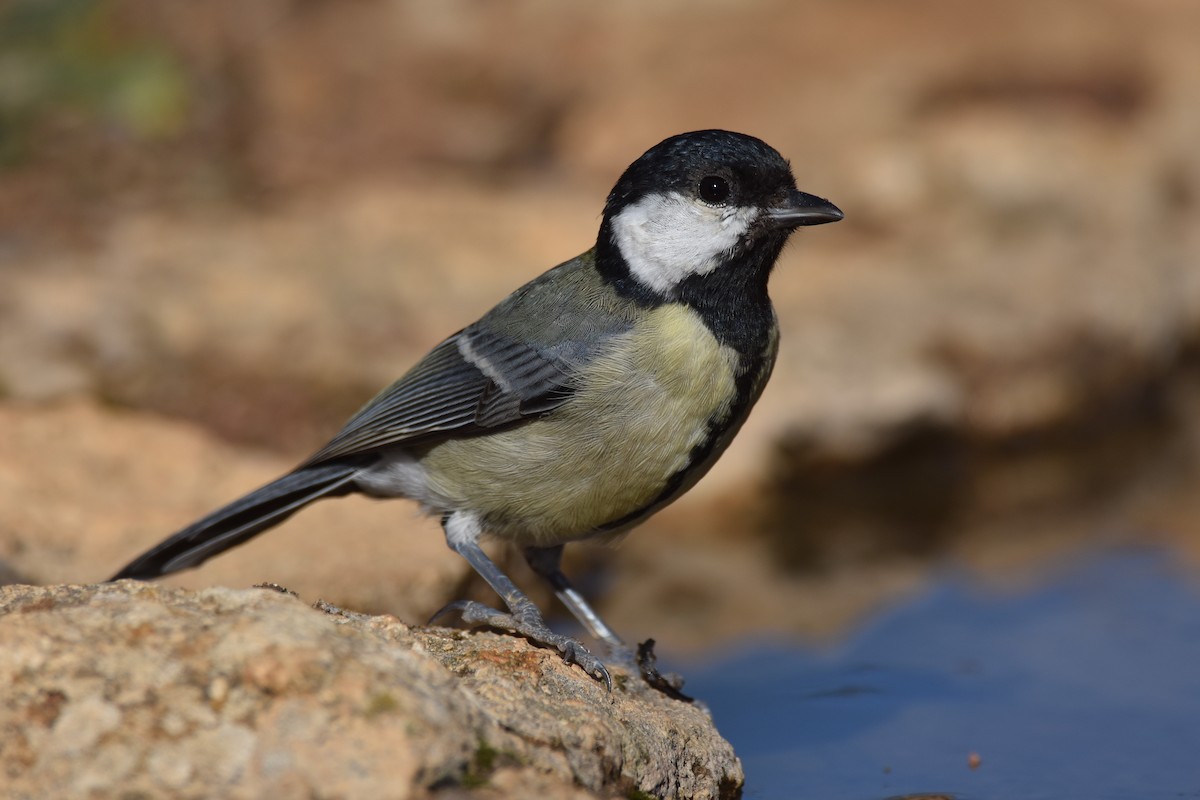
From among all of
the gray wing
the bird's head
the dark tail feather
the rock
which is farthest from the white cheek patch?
the rock

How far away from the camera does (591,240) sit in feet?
22.8

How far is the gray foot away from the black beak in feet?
4.15

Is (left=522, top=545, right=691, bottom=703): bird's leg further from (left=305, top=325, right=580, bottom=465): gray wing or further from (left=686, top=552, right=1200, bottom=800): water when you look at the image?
(left=305, top=325, right=580, bottom=465): gray wing

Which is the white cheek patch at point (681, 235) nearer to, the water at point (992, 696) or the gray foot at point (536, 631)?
the gray foot at point (536, 631)

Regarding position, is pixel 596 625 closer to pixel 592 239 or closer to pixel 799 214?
pixel 799 214

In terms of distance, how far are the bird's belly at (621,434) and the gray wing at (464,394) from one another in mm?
77

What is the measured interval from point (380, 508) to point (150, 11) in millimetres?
4903

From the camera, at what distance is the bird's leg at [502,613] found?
344cm

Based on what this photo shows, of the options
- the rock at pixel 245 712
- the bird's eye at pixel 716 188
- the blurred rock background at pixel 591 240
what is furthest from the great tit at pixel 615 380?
the rock at pixel 245 712

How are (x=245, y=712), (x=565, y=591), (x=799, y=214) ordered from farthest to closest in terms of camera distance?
(x=565, y=591) → (x=799, y=214) → (x=245, y=712)

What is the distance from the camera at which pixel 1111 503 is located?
20.8 ft

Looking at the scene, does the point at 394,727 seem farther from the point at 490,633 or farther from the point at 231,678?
the point at 490,633

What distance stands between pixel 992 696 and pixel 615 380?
1.73 meters

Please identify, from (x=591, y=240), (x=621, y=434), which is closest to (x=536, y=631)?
(x=621, y=434)
